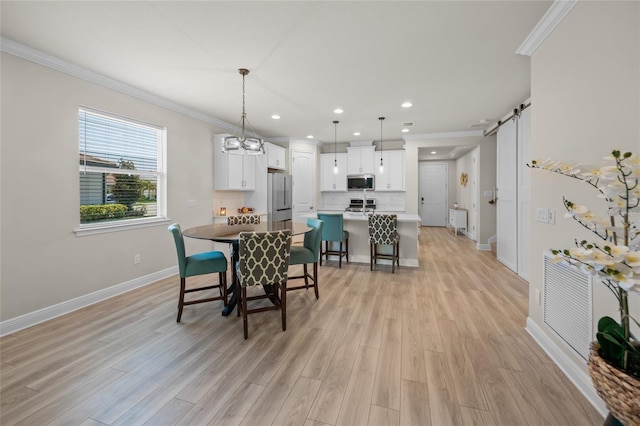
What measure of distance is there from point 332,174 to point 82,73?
16.4ft

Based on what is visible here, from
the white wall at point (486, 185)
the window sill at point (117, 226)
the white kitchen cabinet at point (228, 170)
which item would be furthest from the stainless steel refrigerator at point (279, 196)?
the white wall at point (486, 185)

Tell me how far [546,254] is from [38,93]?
4.63 m

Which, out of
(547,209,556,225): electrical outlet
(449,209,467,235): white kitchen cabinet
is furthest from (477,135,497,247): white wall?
(547,209,556,225): electrical outlet

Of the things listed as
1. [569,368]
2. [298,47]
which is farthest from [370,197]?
[569,368]

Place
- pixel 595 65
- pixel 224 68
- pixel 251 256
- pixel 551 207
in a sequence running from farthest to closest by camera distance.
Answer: pixel 224 68, pixel 251 256, pixel 551 207, pixel 595 65

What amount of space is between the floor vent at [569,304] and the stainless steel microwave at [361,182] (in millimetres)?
4638

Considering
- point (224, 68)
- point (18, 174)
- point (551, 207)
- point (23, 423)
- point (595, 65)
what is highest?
point (224, 68)

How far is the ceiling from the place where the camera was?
1.97m

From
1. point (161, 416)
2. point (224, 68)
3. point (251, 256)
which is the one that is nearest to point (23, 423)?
point (161, 416)

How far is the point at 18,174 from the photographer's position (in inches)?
94.4

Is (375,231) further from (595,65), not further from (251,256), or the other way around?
(595,65)

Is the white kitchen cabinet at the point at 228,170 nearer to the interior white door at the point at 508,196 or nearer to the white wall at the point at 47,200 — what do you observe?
the white wall at the point at 47,200

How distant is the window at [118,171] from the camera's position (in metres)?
3.00

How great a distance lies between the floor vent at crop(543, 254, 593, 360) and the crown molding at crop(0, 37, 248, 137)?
455 cm
